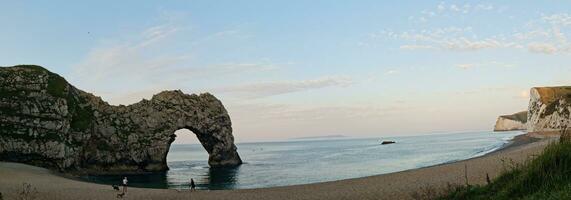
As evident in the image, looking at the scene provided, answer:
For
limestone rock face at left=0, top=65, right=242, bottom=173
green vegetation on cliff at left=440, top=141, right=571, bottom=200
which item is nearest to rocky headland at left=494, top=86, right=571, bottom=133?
limestone rock face at left=0, top=65, right=242, bottom=173

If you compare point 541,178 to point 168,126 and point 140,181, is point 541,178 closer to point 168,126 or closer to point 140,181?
point 140,181

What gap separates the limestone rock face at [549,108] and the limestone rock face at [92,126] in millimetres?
97536

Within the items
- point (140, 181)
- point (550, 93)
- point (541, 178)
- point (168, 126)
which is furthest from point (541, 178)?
point (550, 93)

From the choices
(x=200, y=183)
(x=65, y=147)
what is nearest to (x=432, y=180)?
(x=200, y=183)

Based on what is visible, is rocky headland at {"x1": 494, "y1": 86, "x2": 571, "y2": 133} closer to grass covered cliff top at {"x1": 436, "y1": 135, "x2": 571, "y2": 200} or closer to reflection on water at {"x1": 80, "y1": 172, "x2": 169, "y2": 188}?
reflection on water at {"x1": 80, "y1": 172, "x2": 169, "y2": 188}

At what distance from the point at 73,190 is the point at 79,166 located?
3535 centimetres

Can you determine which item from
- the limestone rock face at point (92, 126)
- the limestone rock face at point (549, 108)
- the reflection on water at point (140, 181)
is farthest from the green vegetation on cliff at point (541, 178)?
the limestone rock face at point (549, 108)

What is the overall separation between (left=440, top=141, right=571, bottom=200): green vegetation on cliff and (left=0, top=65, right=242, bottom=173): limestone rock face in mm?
68214

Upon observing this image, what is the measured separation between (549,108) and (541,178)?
147554mm

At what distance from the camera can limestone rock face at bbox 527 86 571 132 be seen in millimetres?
129375

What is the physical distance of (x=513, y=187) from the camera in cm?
1223

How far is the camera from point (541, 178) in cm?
1176

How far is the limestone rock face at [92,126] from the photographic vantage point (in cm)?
6669

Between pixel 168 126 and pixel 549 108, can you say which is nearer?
pixel 168 126
